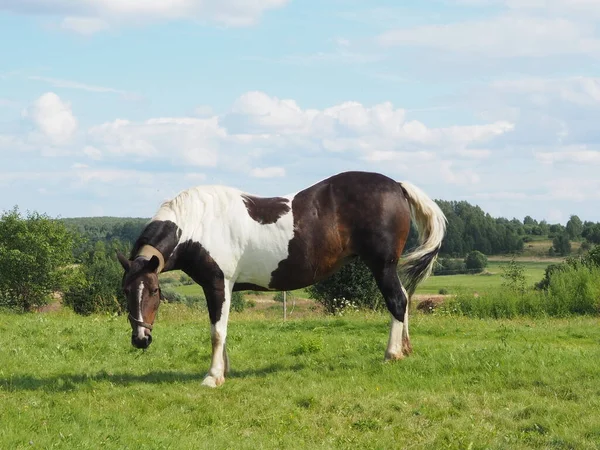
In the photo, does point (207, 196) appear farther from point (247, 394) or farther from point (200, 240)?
point (247, 394)

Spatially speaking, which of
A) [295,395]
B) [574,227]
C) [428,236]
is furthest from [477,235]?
[295,395]

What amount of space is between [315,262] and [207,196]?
183 centimetres

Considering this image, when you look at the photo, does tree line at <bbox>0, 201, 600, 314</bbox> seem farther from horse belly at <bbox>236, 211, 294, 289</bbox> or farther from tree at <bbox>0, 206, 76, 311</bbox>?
horse belly at <bbox>236, 211, 294, 289</bbox>

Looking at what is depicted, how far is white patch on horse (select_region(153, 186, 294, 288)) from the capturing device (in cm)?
1021

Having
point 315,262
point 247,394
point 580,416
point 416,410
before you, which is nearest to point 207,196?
point 315,262

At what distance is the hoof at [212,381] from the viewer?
9984mm

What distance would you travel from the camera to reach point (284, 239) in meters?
10.5

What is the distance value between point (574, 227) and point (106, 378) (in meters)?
116

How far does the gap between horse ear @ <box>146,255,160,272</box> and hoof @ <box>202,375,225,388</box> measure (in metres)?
1.72

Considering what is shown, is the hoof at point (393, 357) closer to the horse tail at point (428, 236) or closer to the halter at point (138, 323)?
the horse tail at point (428, 236)

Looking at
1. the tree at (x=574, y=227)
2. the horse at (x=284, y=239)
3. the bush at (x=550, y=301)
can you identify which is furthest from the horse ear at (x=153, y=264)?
the tree at (x=574, y=227)

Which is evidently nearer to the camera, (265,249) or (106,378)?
(265,249)

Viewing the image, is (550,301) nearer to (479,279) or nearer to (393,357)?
(393,357)

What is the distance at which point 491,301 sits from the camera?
93.2ft
